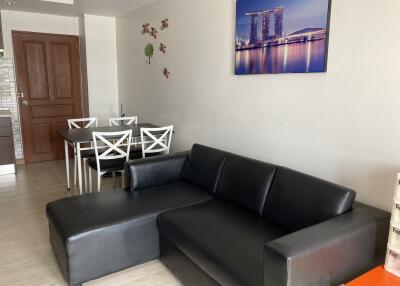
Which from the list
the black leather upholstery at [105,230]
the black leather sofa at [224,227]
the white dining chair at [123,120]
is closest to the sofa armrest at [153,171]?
the black leather sofa at [224,227]

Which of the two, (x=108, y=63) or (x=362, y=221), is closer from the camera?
(x=362, y=221)

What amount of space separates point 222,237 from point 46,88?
4390mm

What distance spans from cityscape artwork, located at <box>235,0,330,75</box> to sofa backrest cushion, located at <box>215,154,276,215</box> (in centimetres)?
75

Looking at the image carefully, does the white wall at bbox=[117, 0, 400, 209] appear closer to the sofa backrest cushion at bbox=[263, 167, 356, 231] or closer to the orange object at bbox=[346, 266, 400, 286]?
the sofa backrest cushion at bbox=[263, 167, 356, 231]

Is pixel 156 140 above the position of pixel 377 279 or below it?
above

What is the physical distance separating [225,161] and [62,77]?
3780 millimetres

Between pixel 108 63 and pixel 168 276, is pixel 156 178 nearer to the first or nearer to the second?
pixel 168 276

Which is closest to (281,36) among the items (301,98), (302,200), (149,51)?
(301,98)

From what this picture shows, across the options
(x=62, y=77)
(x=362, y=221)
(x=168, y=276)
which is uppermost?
(x=62, y=77)

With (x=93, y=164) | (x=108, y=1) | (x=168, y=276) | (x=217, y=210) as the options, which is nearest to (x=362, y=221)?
(x=217, y=210)

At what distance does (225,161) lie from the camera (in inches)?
105

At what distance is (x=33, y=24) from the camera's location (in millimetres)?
4902

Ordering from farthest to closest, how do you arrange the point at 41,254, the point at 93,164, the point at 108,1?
the point at 108,1 < the point at 93,164 < the point at 41,254

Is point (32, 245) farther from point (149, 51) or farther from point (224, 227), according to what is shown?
point (149, 51)
